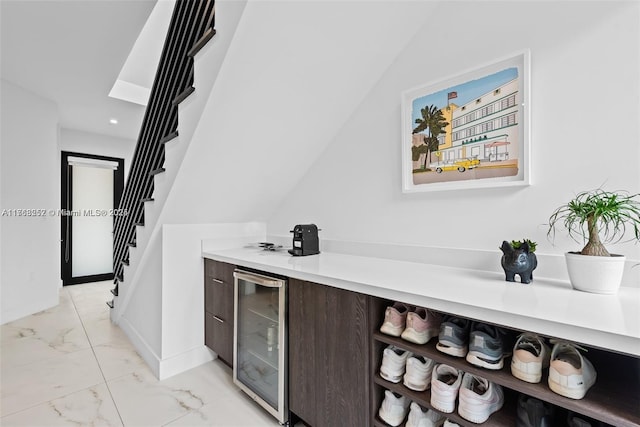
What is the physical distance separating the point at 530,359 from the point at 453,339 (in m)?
0.23

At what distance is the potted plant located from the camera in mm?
1011

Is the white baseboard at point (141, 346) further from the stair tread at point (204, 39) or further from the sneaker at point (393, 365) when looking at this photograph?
the stair tread at point (204, 39)

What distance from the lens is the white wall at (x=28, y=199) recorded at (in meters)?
3.24

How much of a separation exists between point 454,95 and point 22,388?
327cm

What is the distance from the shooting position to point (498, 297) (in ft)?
3.24

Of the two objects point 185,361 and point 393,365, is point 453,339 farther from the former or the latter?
point 185,361

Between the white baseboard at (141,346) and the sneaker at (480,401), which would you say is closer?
the sneaker at (480,401)

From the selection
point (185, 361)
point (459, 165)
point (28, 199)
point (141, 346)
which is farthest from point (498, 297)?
point (28, 199)

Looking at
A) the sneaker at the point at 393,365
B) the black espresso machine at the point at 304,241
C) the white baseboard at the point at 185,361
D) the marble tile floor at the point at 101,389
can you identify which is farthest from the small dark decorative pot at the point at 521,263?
the white baseboard at the point at 185,361

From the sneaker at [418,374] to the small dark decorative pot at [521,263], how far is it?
19.7 inches

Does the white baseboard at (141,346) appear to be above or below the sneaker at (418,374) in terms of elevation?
below

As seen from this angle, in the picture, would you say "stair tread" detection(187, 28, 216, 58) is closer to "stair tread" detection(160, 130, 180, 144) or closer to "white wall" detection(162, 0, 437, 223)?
"white wall" detection(162, 0, 437, 223)

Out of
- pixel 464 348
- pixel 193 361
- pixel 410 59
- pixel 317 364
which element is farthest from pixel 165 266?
pixel 410 59

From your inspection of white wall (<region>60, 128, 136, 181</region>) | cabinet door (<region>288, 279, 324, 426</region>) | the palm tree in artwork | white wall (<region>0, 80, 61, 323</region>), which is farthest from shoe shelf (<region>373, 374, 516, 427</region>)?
white wall (<region>60, 128, 136, 181</region>)
